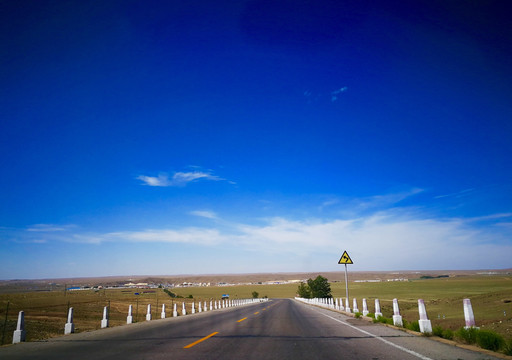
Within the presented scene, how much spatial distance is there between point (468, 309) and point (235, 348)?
19.2ft

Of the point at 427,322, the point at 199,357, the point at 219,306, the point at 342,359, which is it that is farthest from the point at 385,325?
the point at 219,306

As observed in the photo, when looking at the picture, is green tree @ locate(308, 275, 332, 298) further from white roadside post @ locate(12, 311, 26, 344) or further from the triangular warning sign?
white roadside post @ locate(12, 311, 26, 344)

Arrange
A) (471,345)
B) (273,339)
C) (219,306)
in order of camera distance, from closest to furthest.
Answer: (471,345)
(273,339)
(219,306)

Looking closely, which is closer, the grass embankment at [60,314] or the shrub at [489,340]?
the shrub at [489,340]

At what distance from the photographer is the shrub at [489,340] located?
6.86m

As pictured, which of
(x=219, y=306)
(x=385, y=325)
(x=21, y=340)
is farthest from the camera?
(x=219, y=306)

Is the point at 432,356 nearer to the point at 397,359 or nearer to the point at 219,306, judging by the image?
the point at 397,359

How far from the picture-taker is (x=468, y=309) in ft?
25.9

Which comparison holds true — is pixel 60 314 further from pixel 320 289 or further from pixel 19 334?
pixel 320 289

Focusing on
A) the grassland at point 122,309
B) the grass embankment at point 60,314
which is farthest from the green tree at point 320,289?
the grass embankment at point 60,314

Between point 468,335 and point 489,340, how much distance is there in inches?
33.9

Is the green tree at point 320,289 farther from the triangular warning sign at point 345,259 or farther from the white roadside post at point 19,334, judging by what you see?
the white roadside post at point 19,334

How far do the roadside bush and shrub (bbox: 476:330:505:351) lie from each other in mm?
249

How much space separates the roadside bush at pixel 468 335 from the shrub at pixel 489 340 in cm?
25
